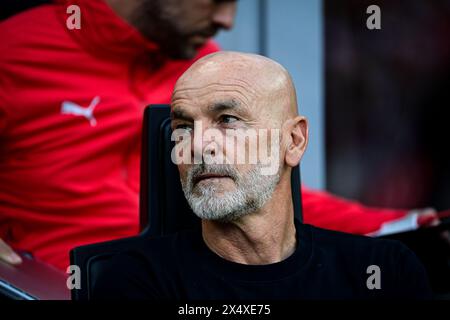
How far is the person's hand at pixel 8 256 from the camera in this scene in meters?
2.16

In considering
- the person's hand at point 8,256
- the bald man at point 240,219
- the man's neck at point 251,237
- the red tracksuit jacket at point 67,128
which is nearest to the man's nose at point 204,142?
the bald man at point 240,219

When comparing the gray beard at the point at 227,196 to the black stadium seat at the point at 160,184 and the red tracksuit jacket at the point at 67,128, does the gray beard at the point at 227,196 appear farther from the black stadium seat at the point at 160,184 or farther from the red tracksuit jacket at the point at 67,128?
the red tracksuit jacket at the point at 67,128

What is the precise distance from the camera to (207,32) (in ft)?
9.20

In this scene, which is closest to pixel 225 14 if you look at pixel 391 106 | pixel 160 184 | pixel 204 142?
pixel 391 106

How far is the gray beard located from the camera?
169cm

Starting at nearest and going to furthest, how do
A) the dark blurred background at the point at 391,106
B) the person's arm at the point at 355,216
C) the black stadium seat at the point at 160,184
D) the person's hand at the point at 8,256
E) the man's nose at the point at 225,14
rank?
1. the black stadium seat at the point at 160,184
2. the person's hand at the point at 8,256
3. the man's nose at the point at 225,14
4. the person's arm at the point at 355,216
5. the dark blurred background at the point at 391,106

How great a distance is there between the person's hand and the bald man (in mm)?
465

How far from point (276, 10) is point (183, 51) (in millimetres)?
496

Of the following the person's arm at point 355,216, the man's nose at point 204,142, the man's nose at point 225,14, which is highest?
the man's nose at point 225,14

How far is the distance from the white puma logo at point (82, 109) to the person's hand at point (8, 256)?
54 cm

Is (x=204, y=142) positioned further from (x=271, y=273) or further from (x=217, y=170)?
(x=271, y=273)

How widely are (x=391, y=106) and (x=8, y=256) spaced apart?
69.7 inches

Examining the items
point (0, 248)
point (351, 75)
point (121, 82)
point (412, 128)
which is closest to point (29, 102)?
point (121, 82)

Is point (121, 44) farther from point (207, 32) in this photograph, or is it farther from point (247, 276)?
point (247, 276)
